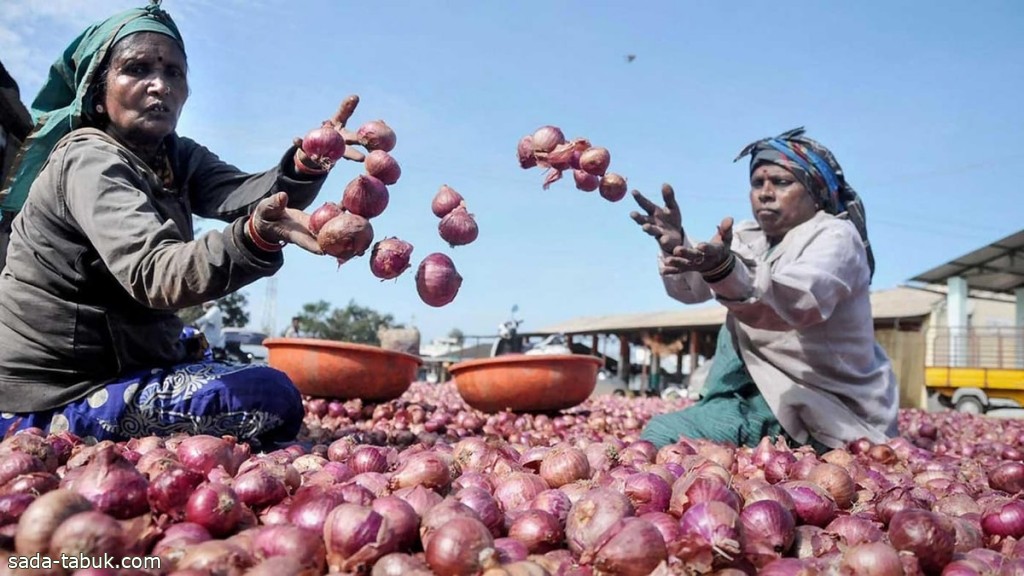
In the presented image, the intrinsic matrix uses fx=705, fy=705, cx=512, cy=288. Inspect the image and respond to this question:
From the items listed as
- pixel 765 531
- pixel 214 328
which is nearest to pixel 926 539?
pixel 765 531

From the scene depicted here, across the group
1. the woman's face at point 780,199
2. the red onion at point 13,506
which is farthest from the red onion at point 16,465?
the woman's face at point 780,199

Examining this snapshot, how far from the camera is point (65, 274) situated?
242cm

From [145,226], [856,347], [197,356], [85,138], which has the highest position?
[85,138]

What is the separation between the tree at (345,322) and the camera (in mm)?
54688

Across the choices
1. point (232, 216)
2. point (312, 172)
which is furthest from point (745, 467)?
point (232, 216)

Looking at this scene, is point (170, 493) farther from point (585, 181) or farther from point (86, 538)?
point (585, 181)

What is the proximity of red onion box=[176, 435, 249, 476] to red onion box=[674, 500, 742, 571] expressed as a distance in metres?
1.18

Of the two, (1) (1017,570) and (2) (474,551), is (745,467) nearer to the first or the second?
(1) (1017,570)

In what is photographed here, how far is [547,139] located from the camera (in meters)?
2.86

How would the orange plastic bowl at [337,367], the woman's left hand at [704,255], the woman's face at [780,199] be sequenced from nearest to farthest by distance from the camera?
the woman's left hand at [704,255] < the woman's face at [780,199] < the orange plastic bowl at [337,367]

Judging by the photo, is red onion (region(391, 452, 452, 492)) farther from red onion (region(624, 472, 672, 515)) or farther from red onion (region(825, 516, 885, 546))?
red onion (region(825, 516, 885, 546))

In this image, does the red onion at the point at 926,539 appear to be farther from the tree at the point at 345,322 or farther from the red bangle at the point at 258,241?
the tree at the point at 345,322

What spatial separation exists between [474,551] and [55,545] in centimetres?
69

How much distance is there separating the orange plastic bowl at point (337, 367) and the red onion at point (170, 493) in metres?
3.00
